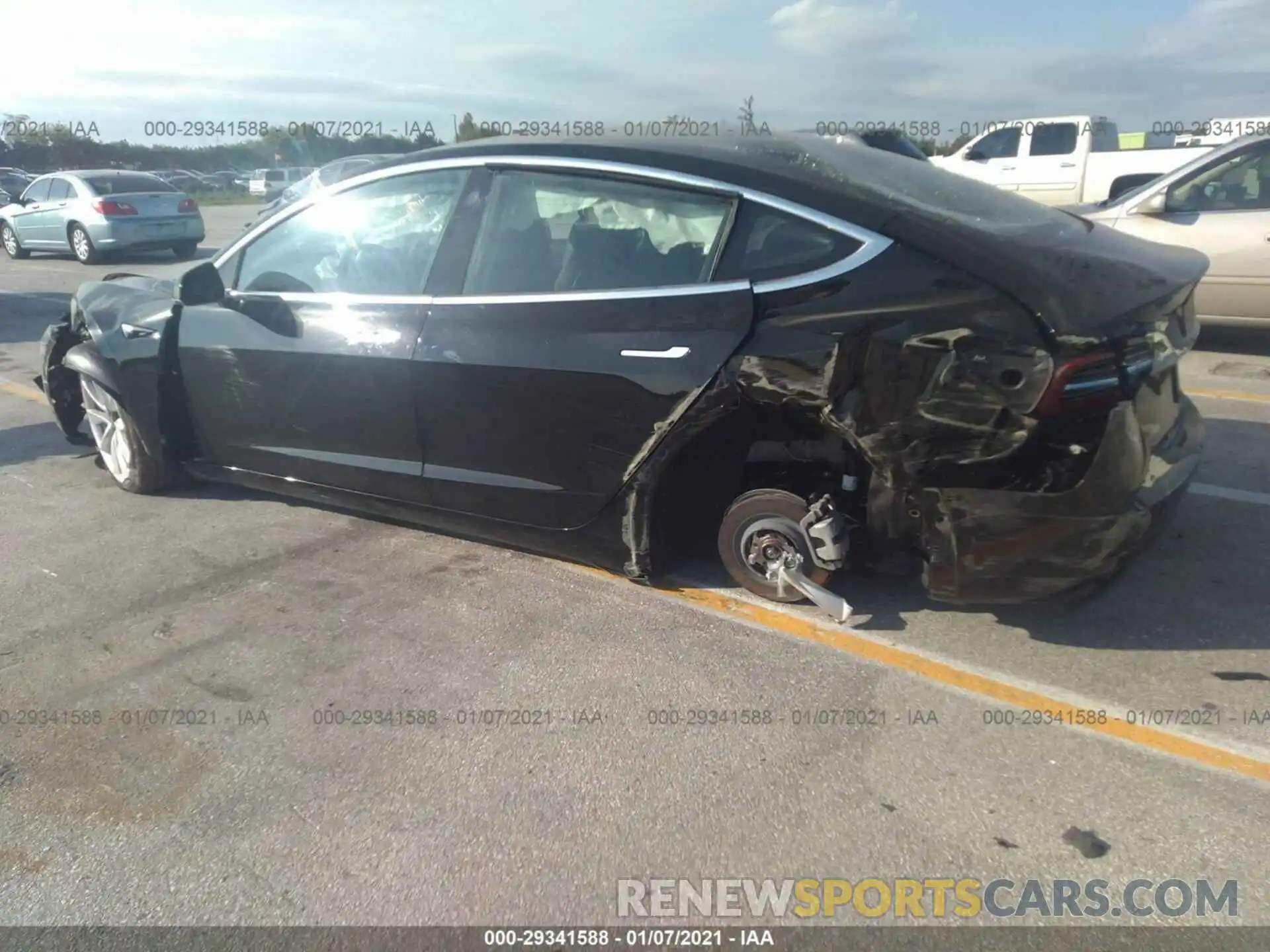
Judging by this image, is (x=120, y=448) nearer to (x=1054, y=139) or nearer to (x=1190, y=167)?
(x=1190, y=167)

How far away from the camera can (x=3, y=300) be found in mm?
12781

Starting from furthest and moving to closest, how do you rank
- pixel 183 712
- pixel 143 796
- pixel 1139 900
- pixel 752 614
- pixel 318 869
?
pixel 752 614 < pixel 183 712 < pixel 143 796 < pixel 318 869 < pixel 1139 900

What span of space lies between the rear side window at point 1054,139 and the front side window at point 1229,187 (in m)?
10.2

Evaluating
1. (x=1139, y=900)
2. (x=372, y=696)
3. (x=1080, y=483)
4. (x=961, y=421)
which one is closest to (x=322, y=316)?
(x=372, y=696)

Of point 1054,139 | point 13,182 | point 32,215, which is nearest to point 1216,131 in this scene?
point 1054,139

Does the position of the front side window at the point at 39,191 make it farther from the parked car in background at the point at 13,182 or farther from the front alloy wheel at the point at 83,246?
the parked car in background at the point at 13,182

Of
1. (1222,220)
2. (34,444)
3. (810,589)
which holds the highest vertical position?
(1222,220)

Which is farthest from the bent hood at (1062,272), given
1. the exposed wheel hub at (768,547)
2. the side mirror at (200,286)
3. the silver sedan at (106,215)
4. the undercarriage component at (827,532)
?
the silver sedan at (106,215)

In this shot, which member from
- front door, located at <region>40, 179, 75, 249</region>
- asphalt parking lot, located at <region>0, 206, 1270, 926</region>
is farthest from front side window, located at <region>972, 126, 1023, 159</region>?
front door, located at <region>40, 179, 75, 249</region>

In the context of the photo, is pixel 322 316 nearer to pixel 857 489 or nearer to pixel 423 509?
pixel 423 509

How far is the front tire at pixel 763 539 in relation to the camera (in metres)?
3.49

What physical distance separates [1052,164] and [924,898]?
654 inches

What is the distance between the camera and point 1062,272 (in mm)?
2988

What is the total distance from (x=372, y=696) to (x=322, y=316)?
1692 millimetres
